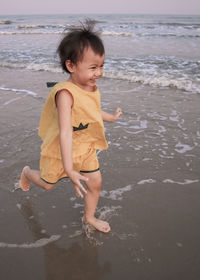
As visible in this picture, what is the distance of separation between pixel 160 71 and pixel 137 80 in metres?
1.25

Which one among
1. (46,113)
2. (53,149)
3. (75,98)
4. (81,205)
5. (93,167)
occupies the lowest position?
(81,205)

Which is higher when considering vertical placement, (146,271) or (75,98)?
(75,98)

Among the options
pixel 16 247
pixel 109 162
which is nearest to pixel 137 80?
pixel 109 162

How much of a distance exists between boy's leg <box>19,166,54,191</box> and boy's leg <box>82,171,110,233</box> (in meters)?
0.33

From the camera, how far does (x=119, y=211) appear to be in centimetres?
247

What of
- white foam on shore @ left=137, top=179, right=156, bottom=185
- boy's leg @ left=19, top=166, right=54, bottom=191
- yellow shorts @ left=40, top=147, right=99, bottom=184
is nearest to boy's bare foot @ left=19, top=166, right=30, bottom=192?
boy's leg @ left=19, top=166, right=54, bottom=191

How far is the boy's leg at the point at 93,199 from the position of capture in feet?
6.93

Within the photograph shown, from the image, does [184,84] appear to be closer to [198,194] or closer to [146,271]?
[198,194]

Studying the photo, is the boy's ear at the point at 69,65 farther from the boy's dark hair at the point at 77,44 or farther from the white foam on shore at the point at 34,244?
the white foam on shore at the point at 34,244

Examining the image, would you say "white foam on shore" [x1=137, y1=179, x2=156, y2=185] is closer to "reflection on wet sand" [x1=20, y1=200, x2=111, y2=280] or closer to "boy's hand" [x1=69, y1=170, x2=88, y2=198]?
"reflection on wet sand" [x1=20, y1=200, x2=111, y2=280]

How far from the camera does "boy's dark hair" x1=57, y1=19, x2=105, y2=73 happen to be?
6.09 ft

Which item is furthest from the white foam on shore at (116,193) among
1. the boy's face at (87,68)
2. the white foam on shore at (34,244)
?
the boy's face at (87,68)

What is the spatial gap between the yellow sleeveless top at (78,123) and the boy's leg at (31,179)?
30 centimetres

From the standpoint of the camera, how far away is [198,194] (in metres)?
2.64
